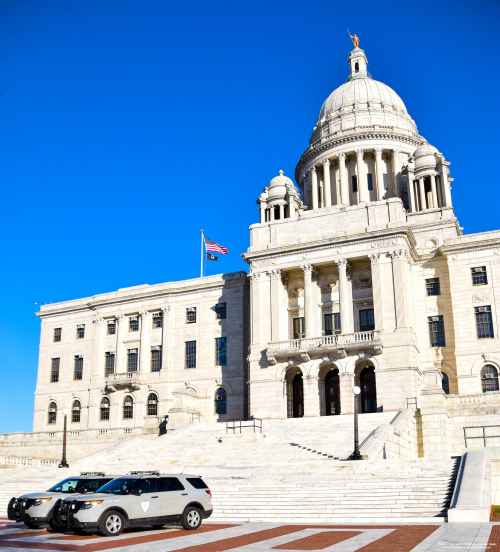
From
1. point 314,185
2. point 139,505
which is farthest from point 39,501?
point 314,185

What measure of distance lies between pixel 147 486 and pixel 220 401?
3609cm

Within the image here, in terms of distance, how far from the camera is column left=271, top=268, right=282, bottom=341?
154 ft

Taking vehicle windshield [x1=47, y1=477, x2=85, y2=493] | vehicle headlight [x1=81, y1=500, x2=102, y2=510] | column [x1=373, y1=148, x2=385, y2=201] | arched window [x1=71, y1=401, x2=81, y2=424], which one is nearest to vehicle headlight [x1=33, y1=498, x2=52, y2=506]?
vehicle windshield [x1=47, y1=477, x2=85, y2=493]

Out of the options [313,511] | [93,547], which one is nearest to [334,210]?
[313,511]

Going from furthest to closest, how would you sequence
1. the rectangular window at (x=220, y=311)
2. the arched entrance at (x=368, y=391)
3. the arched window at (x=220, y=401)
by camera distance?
1. the rectangular window at (x=220, y=311)
2. the arched window at (x=220, y=401)
3. the arched entrance at (x=368, y=391)

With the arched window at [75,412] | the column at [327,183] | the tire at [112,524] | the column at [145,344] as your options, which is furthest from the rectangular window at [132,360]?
the tire at [112,524]

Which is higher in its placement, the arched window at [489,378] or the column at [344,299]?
the column at [344,299]

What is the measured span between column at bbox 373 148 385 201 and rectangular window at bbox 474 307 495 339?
18692mm

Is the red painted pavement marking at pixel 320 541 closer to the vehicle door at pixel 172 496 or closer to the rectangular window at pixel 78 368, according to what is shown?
the vehicle door at pixel 172 496

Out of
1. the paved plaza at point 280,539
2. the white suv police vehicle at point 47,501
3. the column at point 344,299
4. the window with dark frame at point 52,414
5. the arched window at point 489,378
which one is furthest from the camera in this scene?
the window with dark frame at point 52,414

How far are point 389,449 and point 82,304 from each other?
1593 inches

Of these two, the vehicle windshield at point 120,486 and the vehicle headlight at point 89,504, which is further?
the vehicle windshield at point 120,486

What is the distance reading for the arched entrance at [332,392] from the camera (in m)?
45.8

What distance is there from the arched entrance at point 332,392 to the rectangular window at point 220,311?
1230cm
